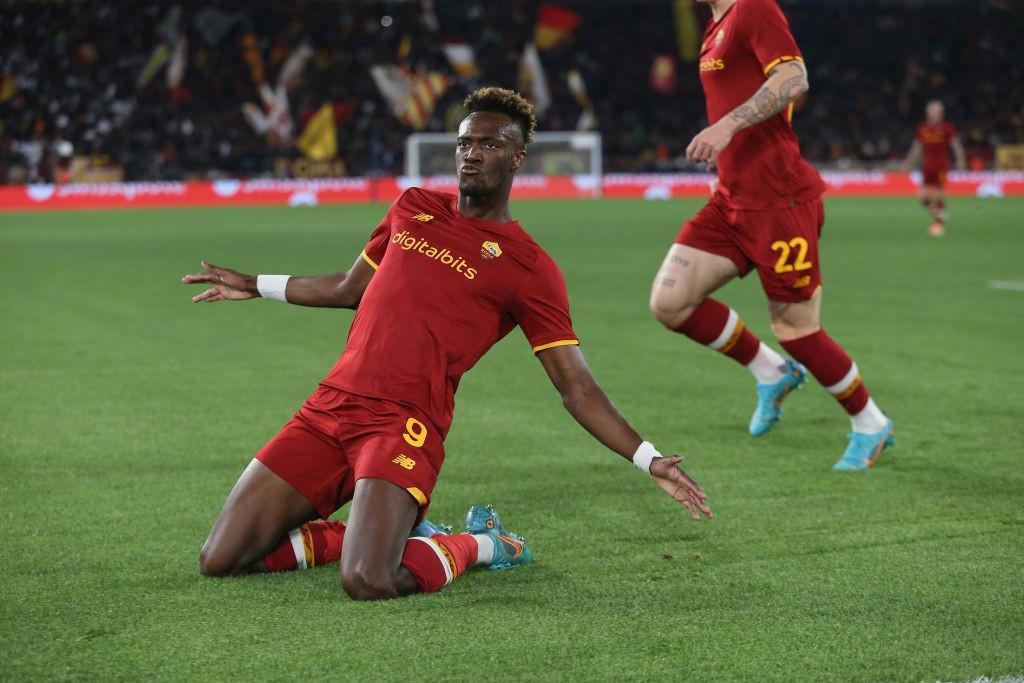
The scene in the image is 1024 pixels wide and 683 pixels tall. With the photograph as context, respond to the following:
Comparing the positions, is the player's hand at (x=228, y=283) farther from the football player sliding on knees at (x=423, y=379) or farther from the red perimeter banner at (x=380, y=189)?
the red perimeter banner at (x=380, y=189)

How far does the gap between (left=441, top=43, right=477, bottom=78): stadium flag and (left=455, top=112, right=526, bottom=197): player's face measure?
35.8m

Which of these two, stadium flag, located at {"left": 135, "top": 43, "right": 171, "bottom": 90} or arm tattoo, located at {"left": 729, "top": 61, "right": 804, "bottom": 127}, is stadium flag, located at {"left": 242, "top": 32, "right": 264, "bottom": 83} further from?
arm tattoo, located at {"left": 729, "top": 61, "right": 804, "bottom": 127}

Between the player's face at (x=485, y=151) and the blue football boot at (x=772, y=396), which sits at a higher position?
the player's face at (x=485, y=151)

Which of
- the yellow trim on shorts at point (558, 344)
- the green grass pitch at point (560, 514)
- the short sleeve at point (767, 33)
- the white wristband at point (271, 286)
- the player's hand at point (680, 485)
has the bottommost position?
the green grass pitch at point (560, 514)

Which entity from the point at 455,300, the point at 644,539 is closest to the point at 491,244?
the point at 455,300

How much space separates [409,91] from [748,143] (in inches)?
1279

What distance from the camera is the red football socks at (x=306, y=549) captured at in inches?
174

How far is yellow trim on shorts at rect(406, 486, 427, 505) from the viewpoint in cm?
422

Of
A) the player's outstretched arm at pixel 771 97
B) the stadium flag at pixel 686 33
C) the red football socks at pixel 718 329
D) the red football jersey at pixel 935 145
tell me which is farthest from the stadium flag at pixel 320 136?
the player's outstretched arm at pixel 771 97

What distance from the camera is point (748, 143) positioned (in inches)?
250

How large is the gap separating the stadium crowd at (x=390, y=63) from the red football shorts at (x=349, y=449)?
27855mm

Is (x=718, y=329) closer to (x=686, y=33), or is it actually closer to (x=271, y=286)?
(x=271, y=286)

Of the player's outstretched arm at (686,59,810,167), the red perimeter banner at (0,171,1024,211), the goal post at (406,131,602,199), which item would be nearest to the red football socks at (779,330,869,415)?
the player's outstretched arm at (686,59,810,167)

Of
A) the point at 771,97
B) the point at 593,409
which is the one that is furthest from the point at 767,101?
the point at 593,409
